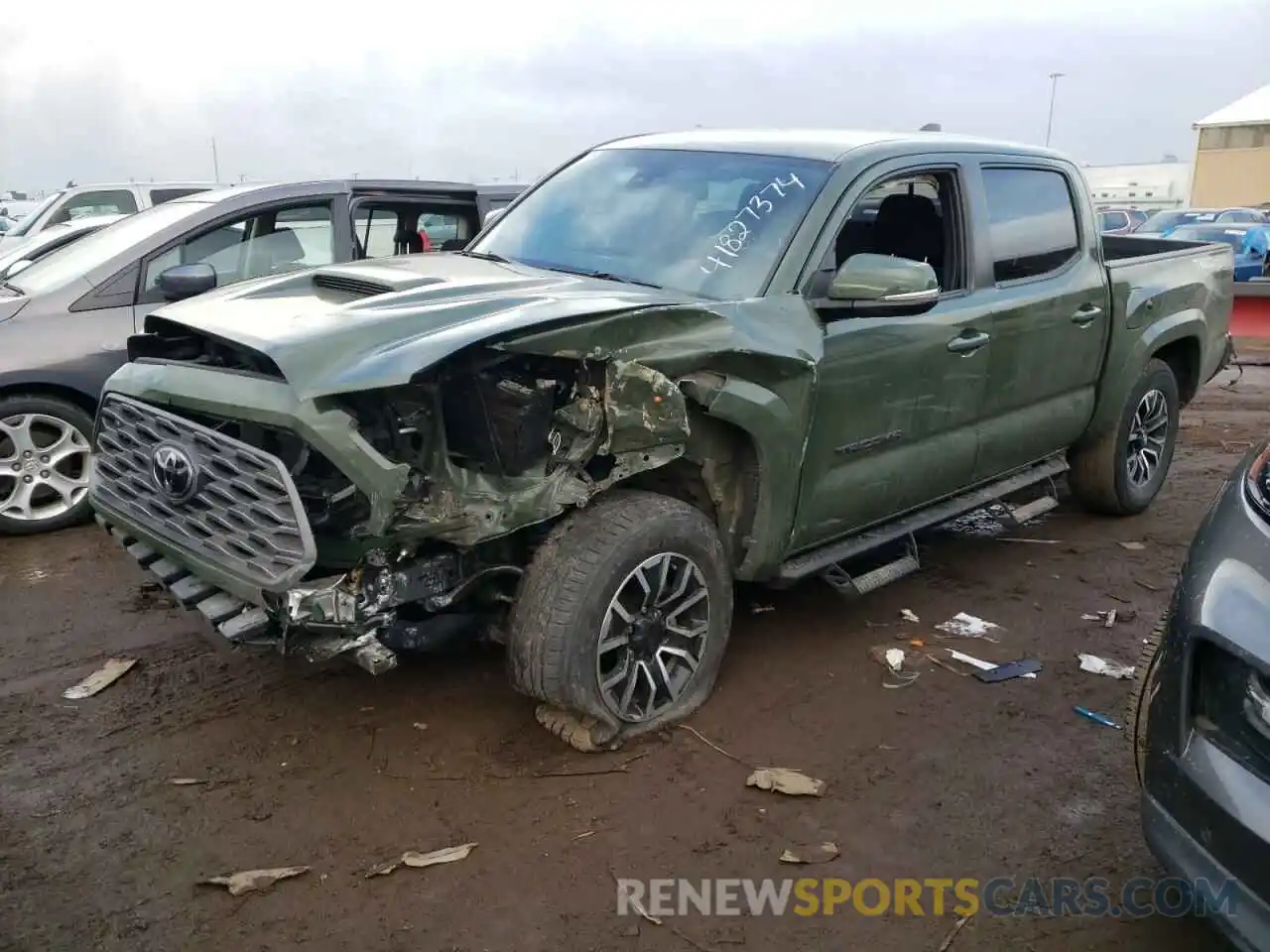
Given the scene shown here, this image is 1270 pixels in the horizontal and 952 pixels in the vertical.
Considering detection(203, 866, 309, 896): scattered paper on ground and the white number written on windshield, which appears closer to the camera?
detection(203, 866, 309, 896): scattered paper on ground

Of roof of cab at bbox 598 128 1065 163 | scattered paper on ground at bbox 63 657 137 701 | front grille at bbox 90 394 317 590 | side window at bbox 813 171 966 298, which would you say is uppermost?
roof of cab at bbox 598 128 1065 163

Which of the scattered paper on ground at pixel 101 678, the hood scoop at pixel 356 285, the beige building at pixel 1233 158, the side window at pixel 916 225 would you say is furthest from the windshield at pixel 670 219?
the beige building at pixel 1233 158

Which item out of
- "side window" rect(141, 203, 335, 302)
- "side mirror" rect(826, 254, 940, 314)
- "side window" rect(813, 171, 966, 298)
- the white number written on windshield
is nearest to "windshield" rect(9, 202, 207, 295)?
"side window" rect(141, 203, 335, 302)

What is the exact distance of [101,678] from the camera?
12.7ft

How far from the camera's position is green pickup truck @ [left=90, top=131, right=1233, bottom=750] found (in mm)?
2920

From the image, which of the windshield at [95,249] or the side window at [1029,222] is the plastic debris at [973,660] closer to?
the side window at [1029,222]

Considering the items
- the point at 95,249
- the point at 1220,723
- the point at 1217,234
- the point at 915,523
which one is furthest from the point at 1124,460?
the point at 1217,234

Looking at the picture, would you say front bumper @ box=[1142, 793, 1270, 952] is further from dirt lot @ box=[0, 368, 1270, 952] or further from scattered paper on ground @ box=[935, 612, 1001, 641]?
scattered paper on ground @ box=[935, 612, 1001, 641]

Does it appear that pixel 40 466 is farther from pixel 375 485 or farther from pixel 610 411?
pixel 610 411

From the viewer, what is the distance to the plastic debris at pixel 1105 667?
4.05 metres

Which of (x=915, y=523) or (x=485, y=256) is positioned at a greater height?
(x=485, y=256)

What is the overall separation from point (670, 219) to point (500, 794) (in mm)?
2169

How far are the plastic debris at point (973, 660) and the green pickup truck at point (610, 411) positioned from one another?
378 mm

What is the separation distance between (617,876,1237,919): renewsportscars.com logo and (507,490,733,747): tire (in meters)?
0.65
